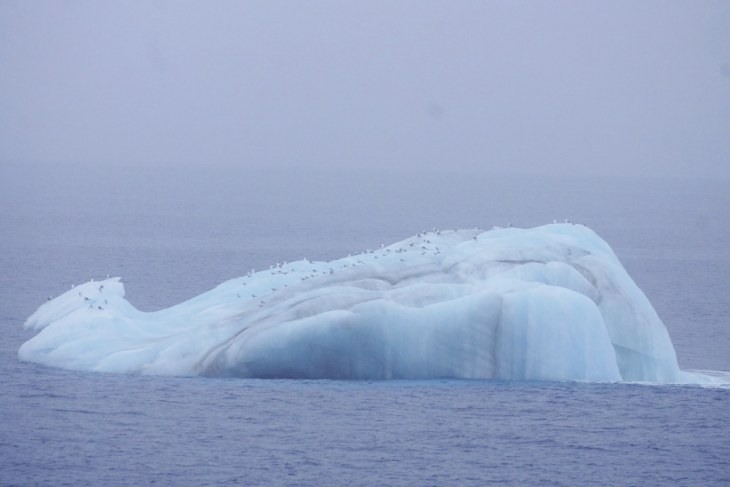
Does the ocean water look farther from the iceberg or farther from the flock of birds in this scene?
the flock of birds

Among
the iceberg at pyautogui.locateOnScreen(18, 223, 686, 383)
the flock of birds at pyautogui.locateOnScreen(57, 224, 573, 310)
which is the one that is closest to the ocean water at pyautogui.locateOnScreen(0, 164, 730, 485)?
the iceberg at pyautogui.locateOnScreen(18, 223, 686, 383)

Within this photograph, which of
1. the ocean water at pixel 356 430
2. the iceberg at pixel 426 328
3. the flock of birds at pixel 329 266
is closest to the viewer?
the ocean water at pixel 356 430

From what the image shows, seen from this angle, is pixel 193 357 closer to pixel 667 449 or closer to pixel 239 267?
→ pixel 667 449

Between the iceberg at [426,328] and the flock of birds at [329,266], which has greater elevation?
the flock of birds at [329,266]

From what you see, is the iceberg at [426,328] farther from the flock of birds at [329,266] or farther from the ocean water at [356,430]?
the ocean water at [356,430]

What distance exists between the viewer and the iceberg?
148 ft

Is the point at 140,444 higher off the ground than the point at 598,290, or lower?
lower

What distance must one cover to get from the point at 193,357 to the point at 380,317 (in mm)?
7439

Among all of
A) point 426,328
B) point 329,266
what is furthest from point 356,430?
point 329,266

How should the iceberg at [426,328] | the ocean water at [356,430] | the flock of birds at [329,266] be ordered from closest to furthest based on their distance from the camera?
the ocean water at [356,430] → the iceberg at [426,328] → the flock of birds at [329,266]

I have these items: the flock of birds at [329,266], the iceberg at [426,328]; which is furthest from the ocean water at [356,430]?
the flock of birds at [329,266]

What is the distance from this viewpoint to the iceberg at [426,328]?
4506cm

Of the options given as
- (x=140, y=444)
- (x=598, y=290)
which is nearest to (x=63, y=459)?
(x=140, y=444)

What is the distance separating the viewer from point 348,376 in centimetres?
4672
